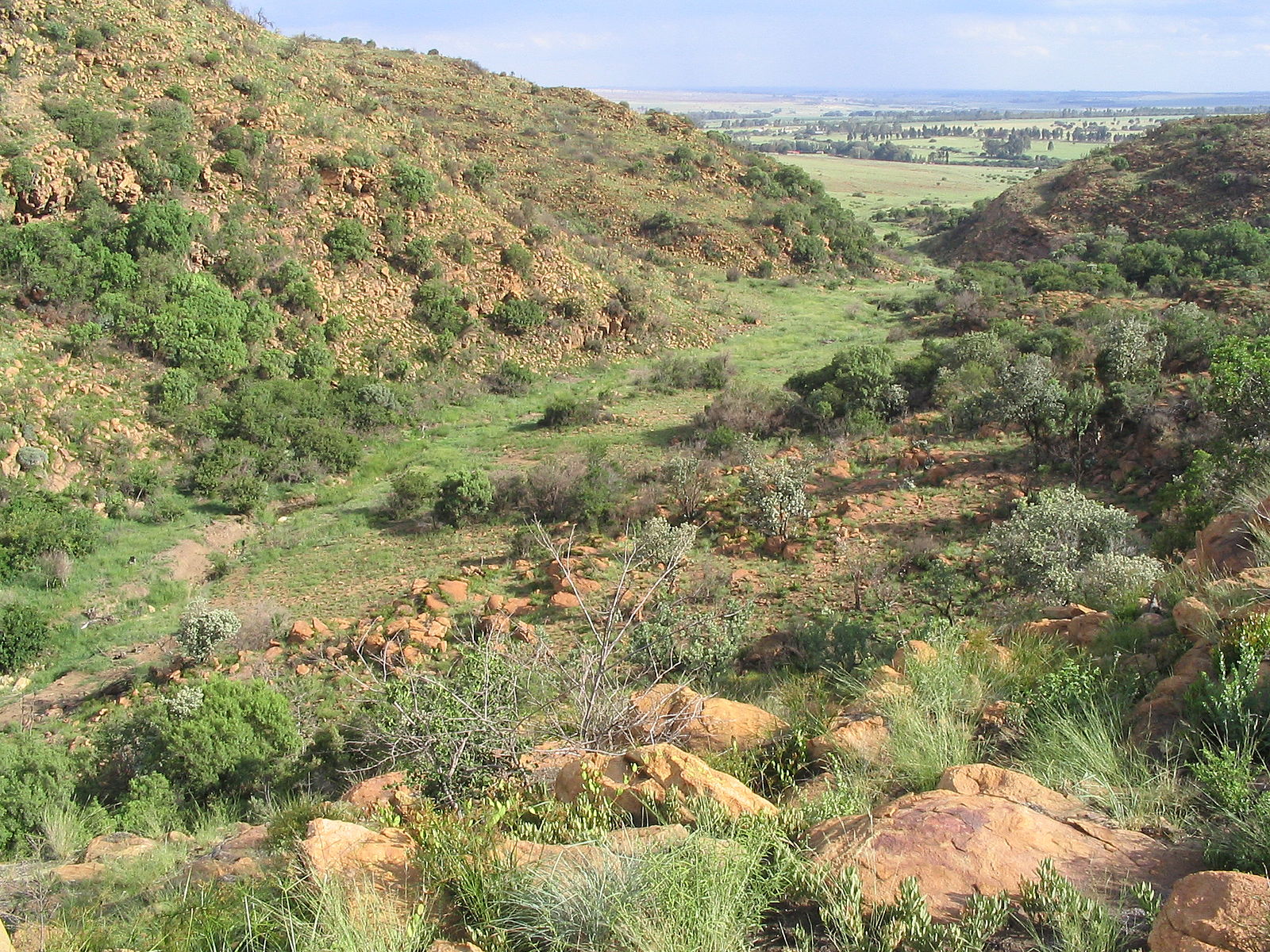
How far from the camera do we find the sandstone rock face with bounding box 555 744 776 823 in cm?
349

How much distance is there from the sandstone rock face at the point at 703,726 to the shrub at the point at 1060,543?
395 cm

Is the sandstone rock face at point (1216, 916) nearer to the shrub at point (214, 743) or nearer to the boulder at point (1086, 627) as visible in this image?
the boulder at point (1086, 627)

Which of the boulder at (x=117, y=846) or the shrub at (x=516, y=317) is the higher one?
the shrub at (x=516, y=317)

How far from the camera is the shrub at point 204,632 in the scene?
27.2 feet

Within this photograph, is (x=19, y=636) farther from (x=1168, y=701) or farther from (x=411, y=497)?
(x=1168, y=701)

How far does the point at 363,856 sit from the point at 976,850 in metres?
2.38

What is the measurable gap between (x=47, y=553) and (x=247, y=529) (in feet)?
7.91

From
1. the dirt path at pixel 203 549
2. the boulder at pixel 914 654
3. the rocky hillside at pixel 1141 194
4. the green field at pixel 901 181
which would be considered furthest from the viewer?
the green field at pixel 901 181

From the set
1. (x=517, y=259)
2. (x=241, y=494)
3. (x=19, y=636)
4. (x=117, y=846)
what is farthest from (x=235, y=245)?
(x=117, y=846)

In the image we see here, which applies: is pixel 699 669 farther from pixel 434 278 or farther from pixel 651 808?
pixel 434 278

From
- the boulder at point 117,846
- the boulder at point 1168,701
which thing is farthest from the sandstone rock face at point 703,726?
the boulder at point 117,846

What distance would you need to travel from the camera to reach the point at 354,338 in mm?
17047

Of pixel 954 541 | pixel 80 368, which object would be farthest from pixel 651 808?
pixel 80 368

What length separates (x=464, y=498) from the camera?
11.7 metres
